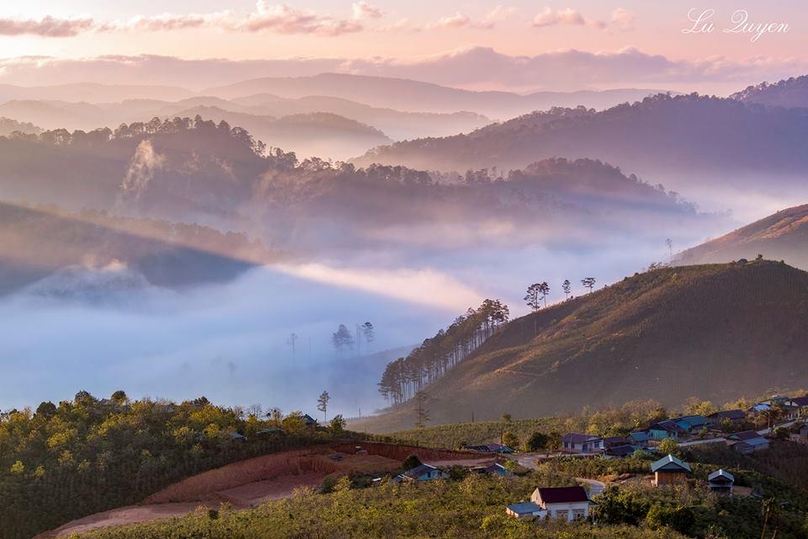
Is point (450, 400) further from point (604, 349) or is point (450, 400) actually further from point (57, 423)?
point (57, 423)

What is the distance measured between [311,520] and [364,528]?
129 inches

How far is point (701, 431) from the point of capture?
216 feet

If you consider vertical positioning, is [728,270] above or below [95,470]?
above

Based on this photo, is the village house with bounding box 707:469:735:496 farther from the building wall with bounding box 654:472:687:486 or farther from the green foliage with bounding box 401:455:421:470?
the green foliage with bounding box 401:455:421:470

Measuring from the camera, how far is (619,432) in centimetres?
6862

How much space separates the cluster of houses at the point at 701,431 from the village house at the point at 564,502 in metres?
15.6

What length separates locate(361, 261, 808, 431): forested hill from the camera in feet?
323

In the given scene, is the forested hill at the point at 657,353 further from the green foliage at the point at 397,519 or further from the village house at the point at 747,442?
the green foliage at the point at 397,519

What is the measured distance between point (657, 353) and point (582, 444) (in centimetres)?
4254

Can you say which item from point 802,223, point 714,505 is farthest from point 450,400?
point 802,223

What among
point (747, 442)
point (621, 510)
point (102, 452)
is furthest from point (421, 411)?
point (621, 510)

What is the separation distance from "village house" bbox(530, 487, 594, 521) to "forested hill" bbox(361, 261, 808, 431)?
2112 inches

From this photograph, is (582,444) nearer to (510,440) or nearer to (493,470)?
(510,440)

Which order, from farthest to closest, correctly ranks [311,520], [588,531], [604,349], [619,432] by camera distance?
[604,349], [619,432], [311,520], [588,531]
